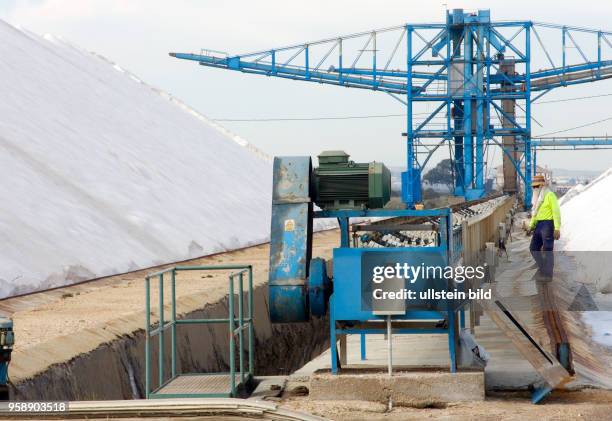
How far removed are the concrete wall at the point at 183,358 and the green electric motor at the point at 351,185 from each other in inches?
120

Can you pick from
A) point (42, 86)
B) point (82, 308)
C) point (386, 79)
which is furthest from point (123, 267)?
point (386, 79)

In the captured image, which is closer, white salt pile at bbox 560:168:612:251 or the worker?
the worker

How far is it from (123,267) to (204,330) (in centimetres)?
604

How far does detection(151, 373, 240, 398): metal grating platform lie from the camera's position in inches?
335

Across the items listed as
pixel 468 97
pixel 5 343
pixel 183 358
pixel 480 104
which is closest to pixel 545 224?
pixel 183 358

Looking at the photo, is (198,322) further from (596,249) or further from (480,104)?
(480,104)

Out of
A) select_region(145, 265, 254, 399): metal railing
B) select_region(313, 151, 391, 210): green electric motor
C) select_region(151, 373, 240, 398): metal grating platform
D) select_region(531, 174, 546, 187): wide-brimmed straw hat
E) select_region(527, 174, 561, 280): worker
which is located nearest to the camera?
select_region(145, 265, 254, 399): metal railing

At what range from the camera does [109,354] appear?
36.8 ft

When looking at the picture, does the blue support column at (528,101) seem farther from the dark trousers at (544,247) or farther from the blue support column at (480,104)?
the dark trousers at (544,247)

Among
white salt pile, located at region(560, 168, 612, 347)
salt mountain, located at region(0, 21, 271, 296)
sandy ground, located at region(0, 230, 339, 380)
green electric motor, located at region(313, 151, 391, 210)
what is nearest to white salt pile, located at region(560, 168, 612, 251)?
white salt pile, located at region(560, 168, 612, 347)

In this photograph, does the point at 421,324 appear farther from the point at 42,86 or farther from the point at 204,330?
the point at 42,86

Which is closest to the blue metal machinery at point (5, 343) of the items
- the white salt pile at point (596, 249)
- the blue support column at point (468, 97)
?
the white salt pile at point (596, 249)

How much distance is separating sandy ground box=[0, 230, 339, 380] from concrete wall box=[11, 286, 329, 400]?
14 cm

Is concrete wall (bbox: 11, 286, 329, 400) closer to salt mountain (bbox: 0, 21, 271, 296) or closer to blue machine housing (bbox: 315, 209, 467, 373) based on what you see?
blue machine housing (bbox: 315, 209, 467, 373)
